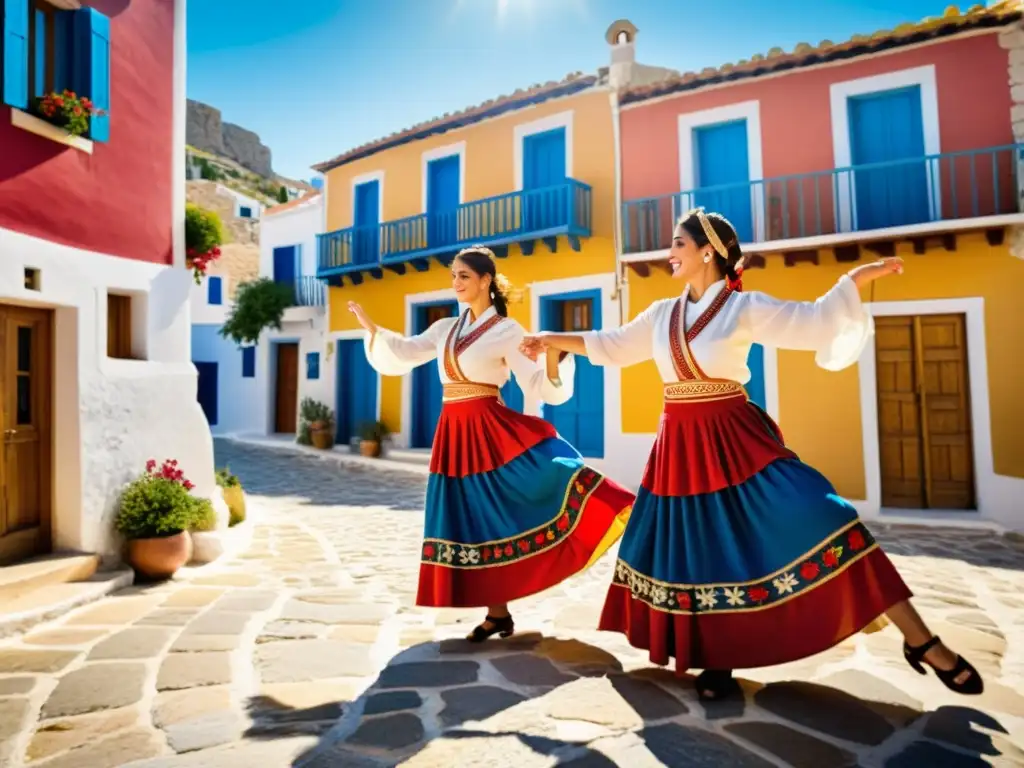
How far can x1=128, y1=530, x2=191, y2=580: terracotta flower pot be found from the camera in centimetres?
496

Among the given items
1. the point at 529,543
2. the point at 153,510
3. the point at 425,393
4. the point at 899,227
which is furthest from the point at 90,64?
the point at 425,393

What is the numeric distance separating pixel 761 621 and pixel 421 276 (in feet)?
40.4

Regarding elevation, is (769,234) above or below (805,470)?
above

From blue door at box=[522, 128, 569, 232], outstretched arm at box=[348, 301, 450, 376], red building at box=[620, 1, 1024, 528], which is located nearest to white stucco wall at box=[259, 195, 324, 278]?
blue door at box=[522, 128, 569, 232]

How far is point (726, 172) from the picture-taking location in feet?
34.0

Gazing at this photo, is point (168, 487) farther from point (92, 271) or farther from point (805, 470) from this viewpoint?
point (805, 470)

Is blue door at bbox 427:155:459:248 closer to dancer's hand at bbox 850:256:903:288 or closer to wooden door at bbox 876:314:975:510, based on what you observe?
wooden door at bbox 876:314:975:510

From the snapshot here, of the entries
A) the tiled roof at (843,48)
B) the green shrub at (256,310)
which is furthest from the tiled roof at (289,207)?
the tiled roof at (843,48)

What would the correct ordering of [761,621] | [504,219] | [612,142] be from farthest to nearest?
[504,219] < [612,142] < [761,621]

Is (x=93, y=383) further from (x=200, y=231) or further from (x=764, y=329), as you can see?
(x=764, y=329)

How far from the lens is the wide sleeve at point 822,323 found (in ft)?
8.86

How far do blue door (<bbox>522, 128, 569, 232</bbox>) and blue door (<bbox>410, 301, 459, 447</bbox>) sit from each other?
3115 millimetres

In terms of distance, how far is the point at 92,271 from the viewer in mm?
5145

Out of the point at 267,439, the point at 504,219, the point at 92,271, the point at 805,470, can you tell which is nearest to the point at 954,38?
the point at 504,219
